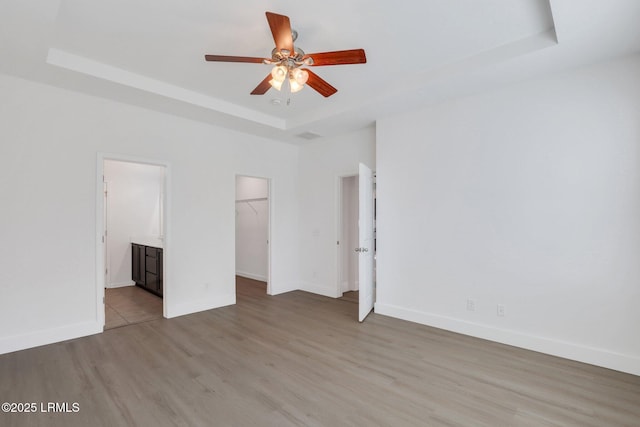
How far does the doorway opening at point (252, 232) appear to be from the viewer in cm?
674

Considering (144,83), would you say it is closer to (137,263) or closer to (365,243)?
(365,243)

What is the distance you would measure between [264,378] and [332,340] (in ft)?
3.36

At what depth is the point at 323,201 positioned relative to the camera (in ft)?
18.5

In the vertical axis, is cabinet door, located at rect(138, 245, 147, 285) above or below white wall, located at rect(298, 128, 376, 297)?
below

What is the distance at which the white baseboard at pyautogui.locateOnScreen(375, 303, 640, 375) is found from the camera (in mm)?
2803

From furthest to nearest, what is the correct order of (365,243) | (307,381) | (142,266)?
(142,266), (365,243), (307,381)

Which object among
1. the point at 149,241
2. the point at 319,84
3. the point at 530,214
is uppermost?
the point at 319,84

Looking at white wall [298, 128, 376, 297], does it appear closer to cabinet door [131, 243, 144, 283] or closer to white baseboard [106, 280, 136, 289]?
cabinet door [131, 243, 144, 283]

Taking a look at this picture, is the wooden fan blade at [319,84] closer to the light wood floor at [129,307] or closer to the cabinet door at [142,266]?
the light wood floor at [129,307]

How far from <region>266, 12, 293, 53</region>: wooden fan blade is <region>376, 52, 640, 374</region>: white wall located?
2.34m

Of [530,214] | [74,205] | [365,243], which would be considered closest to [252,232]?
[365,243]

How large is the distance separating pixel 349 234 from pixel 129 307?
12.1ft

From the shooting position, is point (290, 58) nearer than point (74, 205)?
Yes

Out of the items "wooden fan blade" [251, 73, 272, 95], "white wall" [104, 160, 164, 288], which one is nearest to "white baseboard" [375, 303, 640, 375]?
"wooden fan blade" [251, 73, 272, 95]
